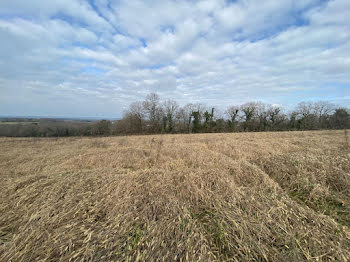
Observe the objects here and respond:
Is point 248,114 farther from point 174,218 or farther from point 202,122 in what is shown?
point 174,218

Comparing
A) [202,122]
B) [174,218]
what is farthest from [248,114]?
[174,218]

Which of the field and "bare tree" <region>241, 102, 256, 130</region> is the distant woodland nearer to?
"bare tree" <region>241, 102, 256, 130</region>

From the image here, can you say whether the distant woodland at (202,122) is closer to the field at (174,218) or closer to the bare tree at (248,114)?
the bare tree at (248,114)

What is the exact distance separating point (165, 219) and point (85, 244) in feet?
4.45

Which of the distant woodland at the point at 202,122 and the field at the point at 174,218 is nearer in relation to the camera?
the field at the point at 174,218

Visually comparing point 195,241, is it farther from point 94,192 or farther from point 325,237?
point 94,192

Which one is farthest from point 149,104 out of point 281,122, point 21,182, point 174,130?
point 281,122

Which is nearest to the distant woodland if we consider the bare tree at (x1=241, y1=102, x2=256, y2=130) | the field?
the bare tree at (x1=241, y1=102, x2=256, y2=130)

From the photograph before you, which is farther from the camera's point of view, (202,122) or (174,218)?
(202,122)

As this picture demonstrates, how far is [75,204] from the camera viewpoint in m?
2.83

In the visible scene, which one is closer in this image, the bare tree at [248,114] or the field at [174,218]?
the field at [174,218]

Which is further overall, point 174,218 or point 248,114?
point 248,114

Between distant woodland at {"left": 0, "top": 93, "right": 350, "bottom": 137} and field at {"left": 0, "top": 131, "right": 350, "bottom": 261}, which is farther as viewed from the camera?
distant woodland at {"left": 0, "top": 93, "right": 350, "bottom": 137}

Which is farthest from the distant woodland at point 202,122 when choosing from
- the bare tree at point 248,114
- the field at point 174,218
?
the field at point 174,218
